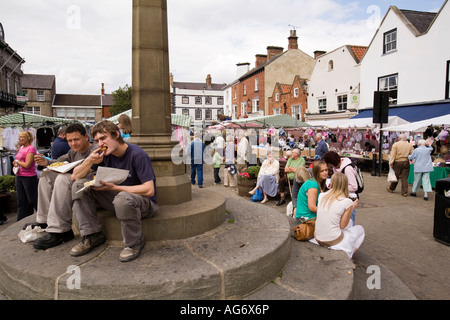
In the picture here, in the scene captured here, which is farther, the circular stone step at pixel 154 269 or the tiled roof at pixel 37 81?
the tiled roof at pixel 37 81

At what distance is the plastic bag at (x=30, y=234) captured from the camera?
10.2ft

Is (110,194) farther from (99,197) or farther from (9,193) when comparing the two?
(9,193)

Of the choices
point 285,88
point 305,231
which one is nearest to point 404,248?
point 305,231

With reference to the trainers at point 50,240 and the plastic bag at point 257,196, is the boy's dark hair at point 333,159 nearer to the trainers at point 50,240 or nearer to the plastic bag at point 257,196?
the plastic bag at point 257,196

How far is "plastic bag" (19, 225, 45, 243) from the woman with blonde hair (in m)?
2.60

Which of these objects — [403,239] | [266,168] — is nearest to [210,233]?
[403,239]

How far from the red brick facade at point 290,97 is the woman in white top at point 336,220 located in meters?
23.7

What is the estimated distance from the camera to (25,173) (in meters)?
5.39

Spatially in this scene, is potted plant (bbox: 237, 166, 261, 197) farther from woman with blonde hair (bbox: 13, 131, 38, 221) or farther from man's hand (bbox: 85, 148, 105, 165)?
man's hand (bbox: 85, 148, 105, 165)

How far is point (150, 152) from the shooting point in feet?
12.0

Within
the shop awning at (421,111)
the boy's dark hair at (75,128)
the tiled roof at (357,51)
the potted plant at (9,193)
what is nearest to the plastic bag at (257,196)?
the boy's dark hair at (75,128)

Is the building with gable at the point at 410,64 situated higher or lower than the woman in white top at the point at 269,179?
higher

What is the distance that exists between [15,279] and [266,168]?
6.56 metres

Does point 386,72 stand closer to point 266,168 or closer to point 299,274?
point 266,168
